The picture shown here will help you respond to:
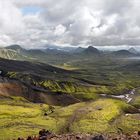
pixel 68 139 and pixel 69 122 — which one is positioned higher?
pixel 68 139

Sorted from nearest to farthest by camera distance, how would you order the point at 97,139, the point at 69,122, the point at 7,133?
the point at 97,139 < the point at 7,133 < the point at 69,122

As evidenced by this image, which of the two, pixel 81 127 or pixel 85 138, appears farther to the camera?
pixel 81 127

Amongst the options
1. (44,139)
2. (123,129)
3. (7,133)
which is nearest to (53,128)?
(7,133)

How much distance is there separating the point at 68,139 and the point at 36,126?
105346mm

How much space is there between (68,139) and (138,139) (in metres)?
17.0

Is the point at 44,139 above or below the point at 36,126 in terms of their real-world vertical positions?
above

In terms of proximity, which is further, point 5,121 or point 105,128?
point 5,121

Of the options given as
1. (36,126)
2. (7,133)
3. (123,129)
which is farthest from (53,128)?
(123,129)

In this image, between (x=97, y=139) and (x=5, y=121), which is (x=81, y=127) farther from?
(x=97, y=139)

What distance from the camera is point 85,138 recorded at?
3270 inches

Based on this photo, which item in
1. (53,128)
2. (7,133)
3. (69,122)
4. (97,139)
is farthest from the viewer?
(69,122)

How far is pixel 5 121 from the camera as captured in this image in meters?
199

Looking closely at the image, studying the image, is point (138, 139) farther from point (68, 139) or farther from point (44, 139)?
point (44, 139)

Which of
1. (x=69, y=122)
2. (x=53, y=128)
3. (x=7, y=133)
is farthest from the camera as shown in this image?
(x=69, y=122)
